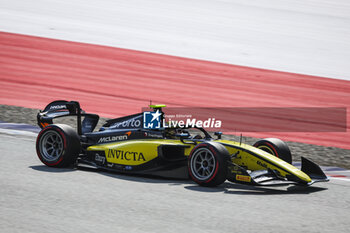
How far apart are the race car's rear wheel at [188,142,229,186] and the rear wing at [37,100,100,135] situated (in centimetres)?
210

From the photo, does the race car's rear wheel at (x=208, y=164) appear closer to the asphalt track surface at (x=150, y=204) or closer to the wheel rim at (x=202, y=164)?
the wheel rim at (x=202, y=164)

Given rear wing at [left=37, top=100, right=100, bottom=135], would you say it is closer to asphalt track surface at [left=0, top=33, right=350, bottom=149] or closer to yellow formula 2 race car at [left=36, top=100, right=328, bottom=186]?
yellow formula 2 race car at [left=36, top=100, right=328, bottom=186]

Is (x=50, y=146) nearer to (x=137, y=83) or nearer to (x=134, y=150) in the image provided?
(x=134, y=150)

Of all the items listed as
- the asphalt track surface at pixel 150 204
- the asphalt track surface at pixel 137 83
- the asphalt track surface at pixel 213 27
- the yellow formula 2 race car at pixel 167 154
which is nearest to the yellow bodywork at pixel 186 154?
the yellow formula 2 race car at pixel 167 154

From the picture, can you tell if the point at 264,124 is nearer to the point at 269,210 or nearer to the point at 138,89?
the point at 138,89

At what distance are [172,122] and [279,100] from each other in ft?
23.9

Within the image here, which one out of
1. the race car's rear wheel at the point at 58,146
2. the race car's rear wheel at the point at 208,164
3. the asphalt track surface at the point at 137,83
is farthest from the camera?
the asphalt track surface at the point at 137,83

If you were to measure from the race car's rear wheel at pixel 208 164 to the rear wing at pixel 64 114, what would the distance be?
6.90 ft

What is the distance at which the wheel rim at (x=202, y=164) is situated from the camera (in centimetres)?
733

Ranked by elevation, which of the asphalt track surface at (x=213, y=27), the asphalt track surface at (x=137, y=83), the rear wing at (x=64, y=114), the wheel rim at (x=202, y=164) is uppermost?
the asphalt track surface at (x=213, y=27)

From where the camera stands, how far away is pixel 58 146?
8320mm

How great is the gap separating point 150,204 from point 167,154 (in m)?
1.44

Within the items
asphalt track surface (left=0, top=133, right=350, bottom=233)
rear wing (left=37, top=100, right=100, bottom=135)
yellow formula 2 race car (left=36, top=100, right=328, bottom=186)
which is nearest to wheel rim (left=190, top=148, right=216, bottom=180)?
yellow formula 2 race car (left=36, top=100, right=328, bottom=186)

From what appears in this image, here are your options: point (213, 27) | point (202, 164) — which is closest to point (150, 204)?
point (202, 164)
